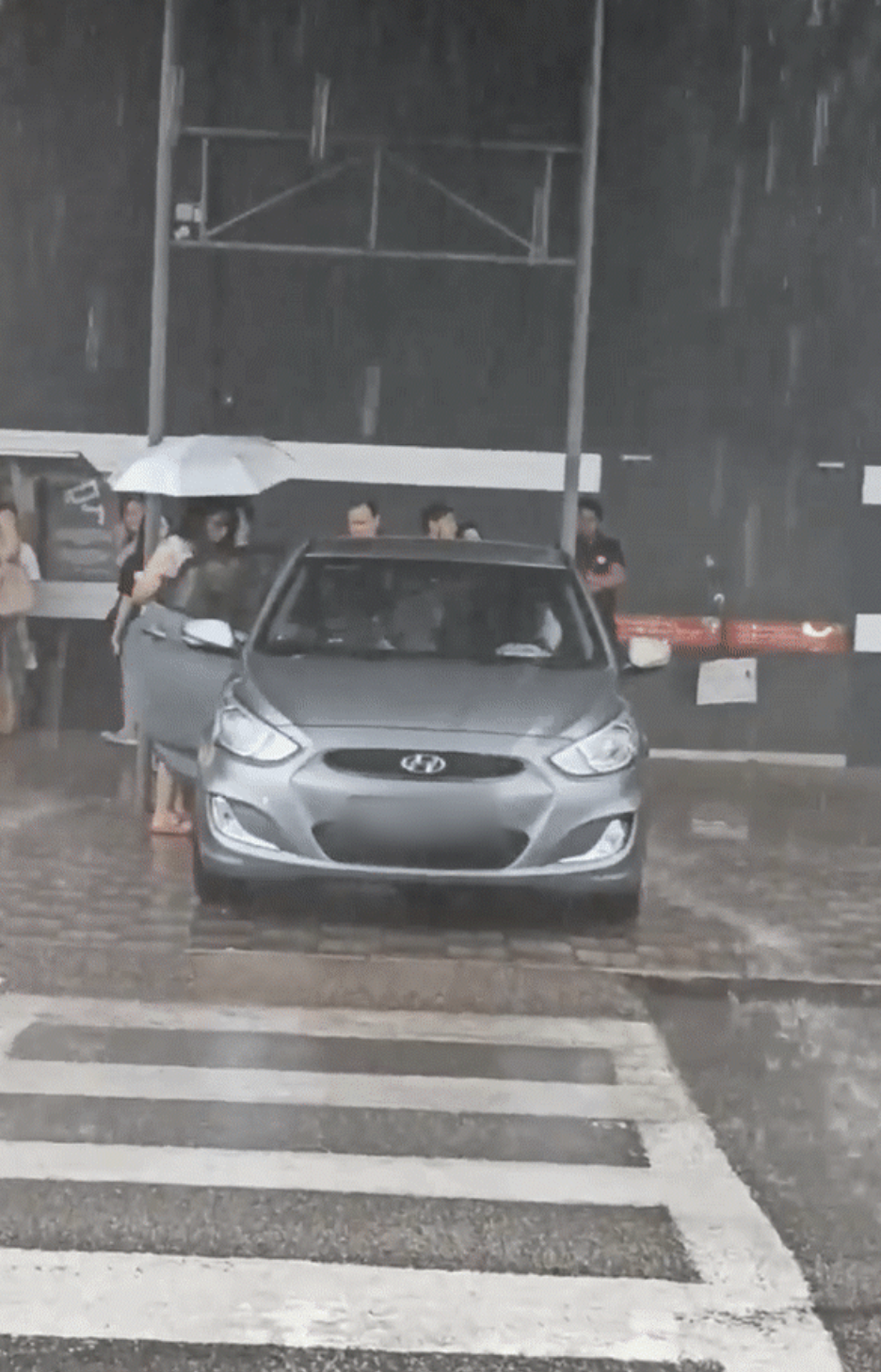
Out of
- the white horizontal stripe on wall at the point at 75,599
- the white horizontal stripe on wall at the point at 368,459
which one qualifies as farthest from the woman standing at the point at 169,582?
the white horizontal stripe on wall at the point at 75,599

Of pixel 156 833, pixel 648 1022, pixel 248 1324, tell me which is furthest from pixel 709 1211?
pixel 156 833

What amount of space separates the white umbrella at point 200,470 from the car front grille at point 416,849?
363 cm

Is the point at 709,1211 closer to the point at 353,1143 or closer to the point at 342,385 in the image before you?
the point at 353,1143

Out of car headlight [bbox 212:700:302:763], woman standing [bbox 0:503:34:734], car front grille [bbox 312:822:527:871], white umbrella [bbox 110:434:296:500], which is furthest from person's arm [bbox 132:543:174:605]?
woman standing [bbox 0:503:34:734]

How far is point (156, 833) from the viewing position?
1201cm

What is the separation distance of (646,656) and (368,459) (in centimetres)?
683

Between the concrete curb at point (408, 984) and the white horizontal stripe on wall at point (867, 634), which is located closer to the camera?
the concrete curb at point (408, 984)

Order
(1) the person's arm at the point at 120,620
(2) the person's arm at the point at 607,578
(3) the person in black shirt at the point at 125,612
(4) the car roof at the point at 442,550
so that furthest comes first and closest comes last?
1. (2) the person's arm at the point at 607,578
2. (3) the person in black shirt at the point at 125,612
3. (1) the person's arm at the point at 120,620
4. (4) the car roof at the point at 442,550

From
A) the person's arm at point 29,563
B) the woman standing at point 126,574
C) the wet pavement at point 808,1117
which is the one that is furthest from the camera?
the person's arm at point 29,563

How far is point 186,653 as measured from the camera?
10.9m

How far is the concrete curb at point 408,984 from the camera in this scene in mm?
8406

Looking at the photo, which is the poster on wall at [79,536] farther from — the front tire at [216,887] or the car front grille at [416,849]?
the car front grille at [416,849]

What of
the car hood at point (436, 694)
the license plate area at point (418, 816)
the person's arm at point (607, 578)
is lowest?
the license plate area at point (418, 816)

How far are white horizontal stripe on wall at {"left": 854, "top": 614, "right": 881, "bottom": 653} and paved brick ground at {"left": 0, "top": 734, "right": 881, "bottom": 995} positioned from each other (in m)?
3.32
